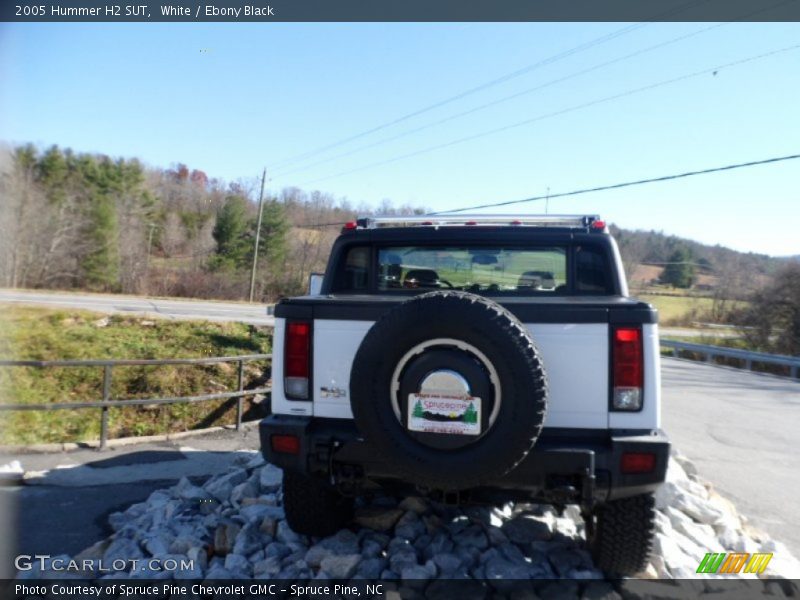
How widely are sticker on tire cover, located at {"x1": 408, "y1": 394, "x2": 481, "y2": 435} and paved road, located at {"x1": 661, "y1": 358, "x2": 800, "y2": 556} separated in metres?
3.45

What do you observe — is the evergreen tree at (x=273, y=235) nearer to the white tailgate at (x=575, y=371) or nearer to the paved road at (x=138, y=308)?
the paved road at (x=138, y=308)

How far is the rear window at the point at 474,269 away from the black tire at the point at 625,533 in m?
1.54

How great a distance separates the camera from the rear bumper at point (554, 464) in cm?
308

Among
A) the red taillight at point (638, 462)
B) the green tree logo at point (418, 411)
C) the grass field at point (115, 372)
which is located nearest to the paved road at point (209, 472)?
the red taillight at point (638, 462)

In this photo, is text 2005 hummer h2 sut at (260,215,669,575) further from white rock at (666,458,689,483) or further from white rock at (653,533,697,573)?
white rock at (666,458,689,483)

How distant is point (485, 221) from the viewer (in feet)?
15.2

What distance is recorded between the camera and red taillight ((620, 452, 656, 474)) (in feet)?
10.2

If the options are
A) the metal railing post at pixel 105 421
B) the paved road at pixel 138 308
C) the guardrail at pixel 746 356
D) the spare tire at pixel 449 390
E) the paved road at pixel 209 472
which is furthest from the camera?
the paved road at pixel 138 308

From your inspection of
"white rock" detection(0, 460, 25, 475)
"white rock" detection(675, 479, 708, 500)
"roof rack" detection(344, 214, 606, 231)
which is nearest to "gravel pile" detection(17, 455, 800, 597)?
"white rock" detection(675, 479, 708, 500)

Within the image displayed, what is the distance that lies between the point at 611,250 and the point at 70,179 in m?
32.9

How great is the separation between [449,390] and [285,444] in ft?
3.65

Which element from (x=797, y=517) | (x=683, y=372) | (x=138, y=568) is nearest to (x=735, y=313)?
(x=683, y=372)

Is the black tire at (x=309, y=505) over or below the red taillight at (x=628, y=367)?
below

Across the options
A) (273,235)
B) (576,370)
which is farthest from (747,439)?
(273,235)
